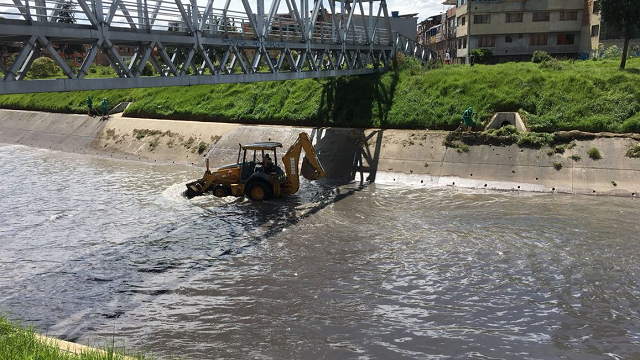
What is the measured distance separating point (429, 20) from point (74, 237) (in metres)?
Answer: 78.3

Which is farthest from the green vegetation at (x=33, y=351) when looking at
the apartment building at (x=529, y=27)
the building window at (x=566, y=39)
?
the building window at (x=566, y=39)

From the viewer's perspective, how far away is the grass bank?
24.5 metres

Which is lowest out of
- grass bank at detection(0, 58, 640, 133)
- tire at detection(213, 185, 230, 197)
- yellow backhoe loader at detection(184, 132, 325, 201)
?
tire at detection(213, 185, 230, 197)

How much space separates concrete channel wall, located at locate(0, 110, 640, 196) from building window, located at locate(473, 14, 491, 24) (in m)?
30.7

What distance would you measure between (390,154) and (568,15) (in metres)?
34.6

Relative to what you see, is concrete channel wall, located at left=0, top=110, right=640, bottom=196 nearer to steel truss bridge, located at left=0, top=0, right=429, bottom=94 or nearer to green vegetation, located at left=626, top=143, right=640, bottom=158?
green vegetation, located at left=626, top=143, right=640, bottom=158

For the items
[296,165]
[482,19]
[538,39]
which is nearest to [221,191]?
[296,165]

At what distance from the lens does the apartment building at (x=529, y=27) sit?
4891cm

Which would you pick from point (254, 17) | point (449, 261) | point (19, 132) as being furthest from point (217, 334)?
point (19, 132)

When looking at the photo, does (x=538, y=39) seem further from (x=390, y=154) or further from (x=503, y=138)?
(x=390, y=154)

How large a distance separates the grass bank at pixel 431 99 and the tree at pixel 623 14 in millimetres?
2342

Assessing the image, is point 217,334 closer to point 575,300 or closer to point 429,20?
point 575,300

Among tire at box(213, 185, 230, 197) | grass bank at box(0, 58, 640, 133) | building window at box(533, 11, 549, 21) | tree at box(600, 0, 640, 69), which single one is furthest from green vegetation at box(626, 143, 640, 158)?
building window at box(533, 11, 549, 21)

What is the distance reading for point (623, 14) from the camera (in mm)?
28266
